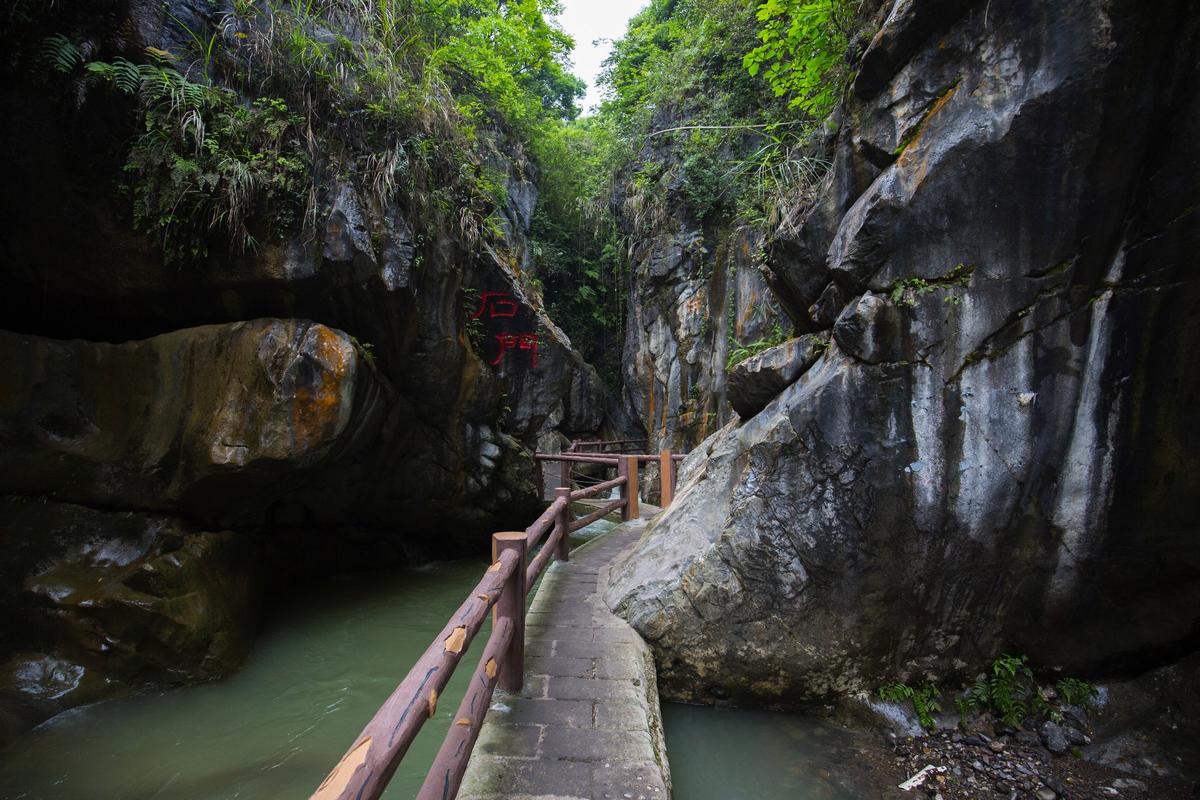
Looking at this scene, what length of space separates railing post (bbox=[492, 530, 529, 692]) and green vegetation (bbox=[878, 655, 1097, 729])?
2.28 m

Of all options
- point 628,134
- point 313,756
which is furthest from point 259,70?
point 628,134

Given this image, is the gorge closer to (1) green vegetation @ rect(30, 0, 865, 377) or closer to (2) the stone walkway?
(1) green vegetation @ rect(30, 0, 865, 377)

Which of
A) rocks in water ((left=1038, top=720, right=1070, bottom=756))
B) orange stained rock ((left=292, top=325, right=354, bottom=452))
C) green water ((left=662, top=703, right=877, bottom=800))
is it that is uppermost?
orange stained rock ((left=292, top=325, right=354, bottom=452))

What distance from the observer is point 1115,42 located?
2.62 meters

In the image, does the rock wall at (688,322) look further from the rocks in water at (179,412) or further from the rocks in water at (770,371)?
the rocks in water at (179,412)

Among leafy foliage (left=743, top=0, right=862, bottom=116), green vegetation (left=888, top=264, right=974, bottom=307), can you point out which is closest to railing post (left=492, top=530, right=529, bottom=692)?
green vegetation (left=888, top=264, right=974, bottom=307)

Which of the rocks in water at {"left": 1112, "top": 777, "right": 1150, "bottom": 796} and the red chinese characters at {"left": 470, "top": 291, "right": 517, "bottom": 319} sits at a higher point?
the red chinese characters at {"left": 470, "top": 291, "right": 517, "bottom": 319}

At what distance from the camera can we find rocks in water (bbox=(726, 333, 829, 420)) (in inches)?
142

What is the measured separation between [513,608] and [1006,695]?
9.87 ft

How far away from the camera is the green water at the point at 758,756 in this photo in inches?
107

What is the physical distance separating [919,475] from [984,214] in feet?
5.11

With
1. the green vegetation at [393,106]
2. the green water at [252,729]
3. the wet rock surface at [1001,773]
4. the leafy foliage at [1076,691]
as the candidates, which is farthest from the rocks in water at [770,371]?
the green water at [252,729]

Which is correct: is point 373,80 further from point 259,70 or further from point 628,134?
point 628,134

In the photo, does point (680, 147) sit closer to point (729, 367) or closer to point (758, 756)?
point (729, 367)
